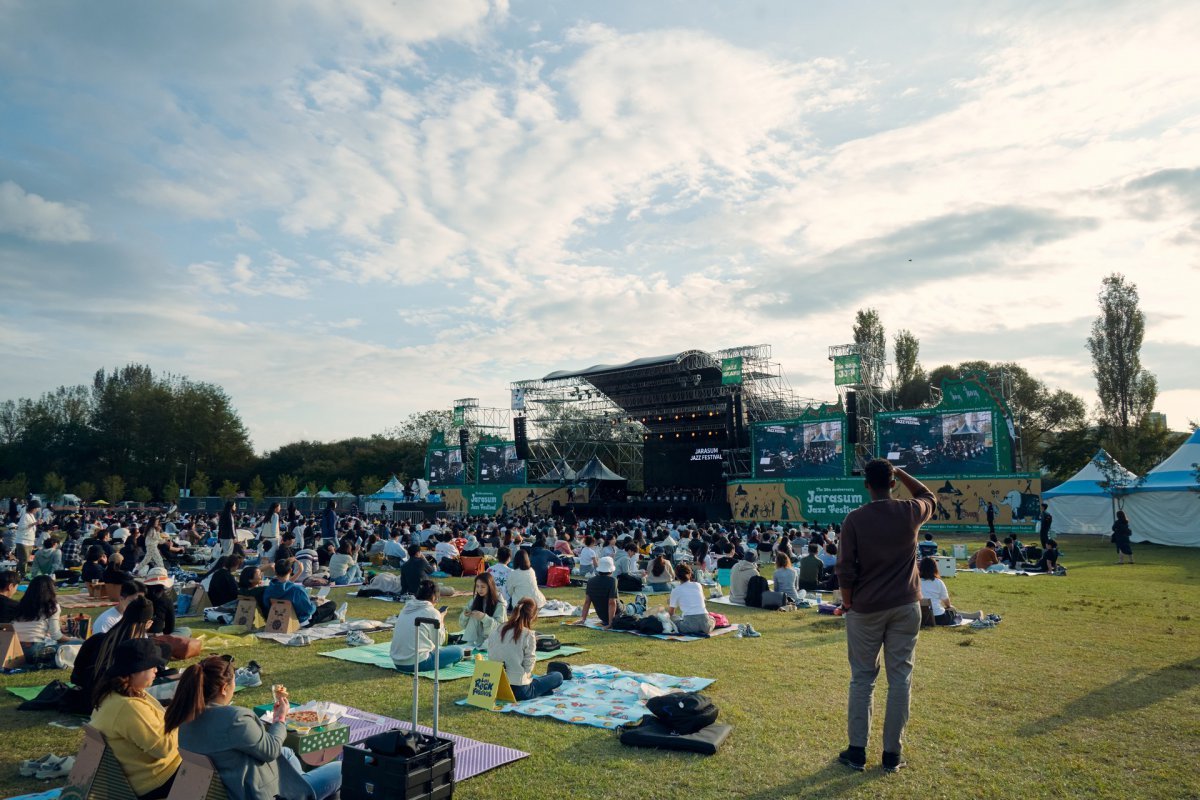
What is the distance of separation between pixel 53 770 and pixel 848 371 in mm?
30903

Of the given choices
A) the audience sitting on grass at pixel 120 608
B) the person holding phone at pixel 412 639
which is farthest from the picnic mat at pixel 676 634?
the audience sitting on grass at pixel 120 608

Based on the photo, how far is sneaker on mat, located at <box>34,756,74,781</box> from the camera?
456 cm

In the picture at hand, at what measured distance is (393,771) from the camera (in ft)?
12.0

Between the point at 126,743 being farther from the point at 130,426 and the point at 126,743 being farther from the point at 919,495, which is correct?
the point at 130,426

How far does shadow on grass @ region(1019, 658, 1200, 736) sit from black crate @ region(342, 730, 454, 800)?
4010mm

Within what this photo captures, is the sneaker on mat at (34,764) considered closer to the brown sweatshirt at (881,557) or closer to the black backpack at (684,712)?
the black backpack at (684,712)

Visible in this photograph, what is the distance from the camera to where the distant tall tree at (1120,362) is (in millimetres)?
41281

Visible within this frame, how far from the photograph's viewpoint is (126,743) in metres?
3.62

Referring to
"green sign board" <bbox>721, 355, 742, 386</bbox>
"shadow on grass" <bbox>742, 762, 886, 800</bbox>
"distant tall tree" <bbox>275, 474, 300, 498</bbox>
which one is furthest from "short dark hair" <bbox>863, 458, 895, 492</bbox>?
"distant tall tree" <bbox>275, 474, 300, 498</bbox>

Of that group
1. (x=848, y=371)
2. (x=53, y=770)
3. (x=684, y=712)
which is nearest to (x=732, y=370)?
(x=848, y=371)

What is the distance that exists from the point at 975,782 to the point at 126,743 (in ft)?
14.8

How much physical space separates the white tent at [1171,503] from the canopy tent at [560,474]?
2357 centimetres

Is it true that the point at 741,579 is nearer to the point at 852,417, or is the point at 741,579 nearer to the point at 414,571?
the point at 414,571

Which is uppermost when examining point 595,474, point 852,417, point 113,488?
point 852,417
